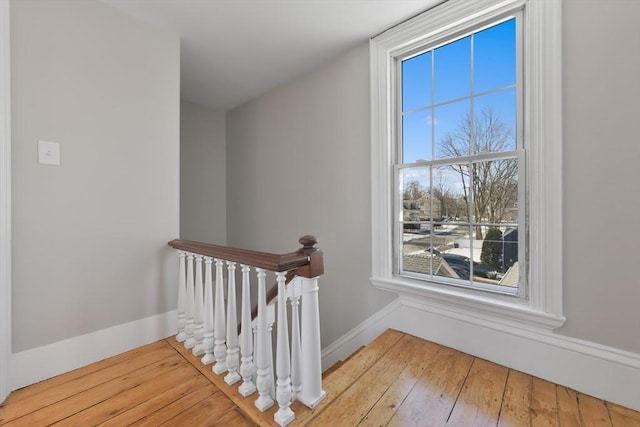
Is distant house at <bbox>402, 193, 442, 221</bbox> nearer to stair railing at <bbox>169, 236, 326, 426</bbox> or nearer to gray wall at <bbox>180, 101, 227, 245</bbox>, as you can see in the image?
stair railing at <bbox>169, 236, 326, 426</bbox>

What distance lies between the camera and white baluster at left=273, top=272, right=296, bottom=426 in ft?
3.86

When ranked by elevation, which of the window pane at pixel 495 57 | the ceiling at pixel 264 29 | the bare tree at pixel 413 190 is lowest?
the bare tree at pixel 413 190

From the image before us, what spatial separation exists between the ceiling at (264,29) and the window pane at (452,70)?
0.30 m

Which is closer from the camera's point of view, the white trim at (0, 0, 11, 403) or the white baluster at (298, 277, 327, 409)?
the white baluster at (298, 277, 327, 409)

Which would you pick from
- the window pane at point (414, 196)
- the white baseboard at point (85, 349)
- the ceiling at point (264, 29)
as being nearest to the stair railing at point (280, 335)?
the white baseboard at point (85, 349)

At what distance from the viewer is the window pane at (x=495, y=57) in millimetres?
1621

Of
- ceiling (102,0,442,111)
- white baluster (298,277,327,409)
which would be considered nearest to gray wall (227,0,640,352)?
ceiling (102,0,442,111)

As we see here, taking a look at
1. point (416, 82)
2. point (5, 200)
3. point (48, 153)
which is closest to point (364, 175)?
point (416, 82)

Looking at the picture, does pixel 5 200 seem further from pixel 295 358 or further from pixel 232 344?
pixel 295 358

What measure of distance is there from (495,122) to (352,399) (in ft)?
5.78

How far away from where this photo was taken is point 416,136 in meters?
2.03

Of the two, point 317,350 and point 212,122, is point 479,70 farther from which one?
point 212,122

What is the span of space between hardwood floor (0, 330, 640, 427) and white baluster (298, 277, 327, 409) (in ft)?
0.23

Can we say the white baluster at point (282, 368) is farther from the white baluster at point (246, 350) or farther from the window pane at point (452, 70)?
the window pane at point (452, 70)
